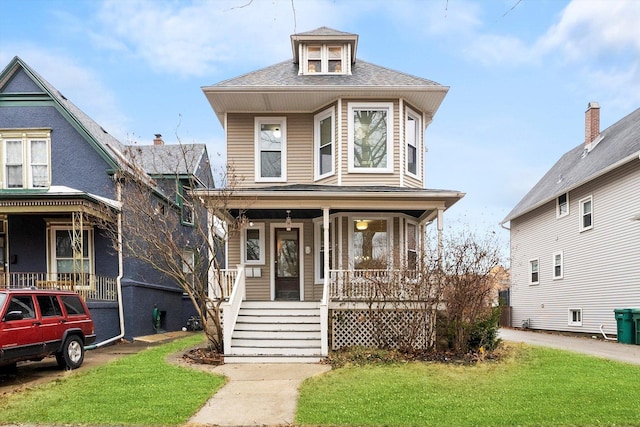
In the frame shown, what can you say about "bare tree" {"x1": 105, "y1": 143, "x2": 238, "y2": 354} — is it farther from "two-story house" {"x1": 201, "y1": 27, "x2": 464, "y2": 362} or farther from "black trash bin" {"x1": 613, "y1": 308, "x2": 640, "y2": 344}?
"black trash bin" {"x1": 613, "y1": 308, "x2": 640, "y2": 344}

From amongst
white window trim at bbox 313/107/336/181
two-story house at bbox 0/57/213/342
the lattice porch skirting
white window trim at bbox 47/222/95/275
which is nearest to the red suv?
two-story house at bbox 0/57/213/342

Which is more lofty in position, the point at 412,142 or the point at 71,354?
the point at 412,142

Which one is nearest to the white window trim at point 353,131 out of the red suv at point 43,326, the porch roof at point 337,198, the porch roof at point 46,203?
the porch roof at point 337,198

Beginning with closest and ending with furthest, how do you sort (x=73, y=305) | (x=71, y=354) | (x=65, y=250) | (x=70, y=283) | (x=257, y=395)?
(x=257, y=395), (x=71, y=354), (x=73, y=305), (x=70, y=283), (x=65, y=250)

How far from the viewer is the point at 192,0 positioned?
11.7ft

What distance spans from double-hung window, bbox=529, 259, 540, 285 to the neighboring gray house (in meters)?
0.05

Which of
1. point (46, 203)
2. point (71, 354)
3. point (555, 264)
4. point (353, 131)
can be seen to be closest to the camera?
point (71, 354)

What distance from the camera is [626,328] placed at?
576 inches

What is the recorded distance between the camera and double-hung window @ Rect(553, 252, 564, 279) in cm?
1948

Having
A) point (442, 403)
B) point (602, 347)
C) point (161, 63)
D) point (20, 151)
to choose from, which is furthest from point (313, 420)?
point (20, 151)

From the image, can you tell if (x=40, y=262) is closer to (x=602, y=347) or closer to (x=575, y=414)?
(x=575, y=414)

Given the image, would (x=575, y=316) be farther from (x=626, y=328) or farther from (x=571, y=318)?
(x=626, y=328)

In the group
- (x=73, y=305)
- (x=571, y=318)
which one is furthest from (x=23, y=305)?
(x=571, y=318)

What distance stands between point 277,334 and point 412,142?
7.10 m
